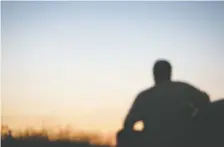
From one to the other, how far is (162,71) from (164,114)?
0.73ft

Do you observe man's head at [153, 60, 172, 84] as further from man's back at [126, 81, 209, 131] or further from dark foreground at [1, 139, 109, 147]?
dark foreground at [1, 139, 109, 147]

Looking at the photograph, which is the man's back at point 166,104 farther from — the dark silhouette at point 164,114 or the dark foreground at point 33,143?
the dark foreground at point 33,143

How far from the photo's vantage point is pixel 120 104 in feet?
5.70

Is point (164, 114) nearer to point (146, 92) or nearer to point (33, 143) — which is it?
point (146, 92)

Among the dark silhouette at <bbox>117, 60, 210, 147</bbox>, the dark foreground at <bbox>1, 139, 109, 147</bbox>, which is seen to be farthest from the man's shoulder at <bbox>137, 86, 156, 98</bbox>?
the dark foreground at <bbox>1, 139, 109, 147</bbox>

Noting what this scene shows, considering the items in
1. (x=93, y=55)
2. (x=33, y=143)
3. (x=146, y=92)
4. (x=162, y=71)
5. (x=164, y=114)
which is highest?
(x=93, y=55)

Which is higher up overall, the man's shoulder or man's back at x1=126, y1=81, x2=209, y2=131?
the man's shoulder

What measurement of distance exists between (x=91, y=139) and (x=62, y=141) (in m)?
0.15

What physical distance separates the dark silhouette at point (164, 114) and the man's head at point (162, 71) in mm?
15

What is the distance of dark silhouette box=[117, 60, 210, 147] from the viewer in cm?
158

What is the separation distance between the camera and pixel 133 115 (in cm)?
165

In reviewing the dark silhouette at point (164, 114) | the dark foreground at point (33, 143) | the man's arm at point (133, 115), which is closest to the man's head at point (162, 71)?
the dark silhouette at point (164, 114)

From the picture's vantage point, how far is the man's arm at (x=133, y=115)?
162cm

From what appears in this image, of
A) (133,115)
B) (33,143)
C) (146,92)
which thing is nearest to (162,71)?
(146,92)
